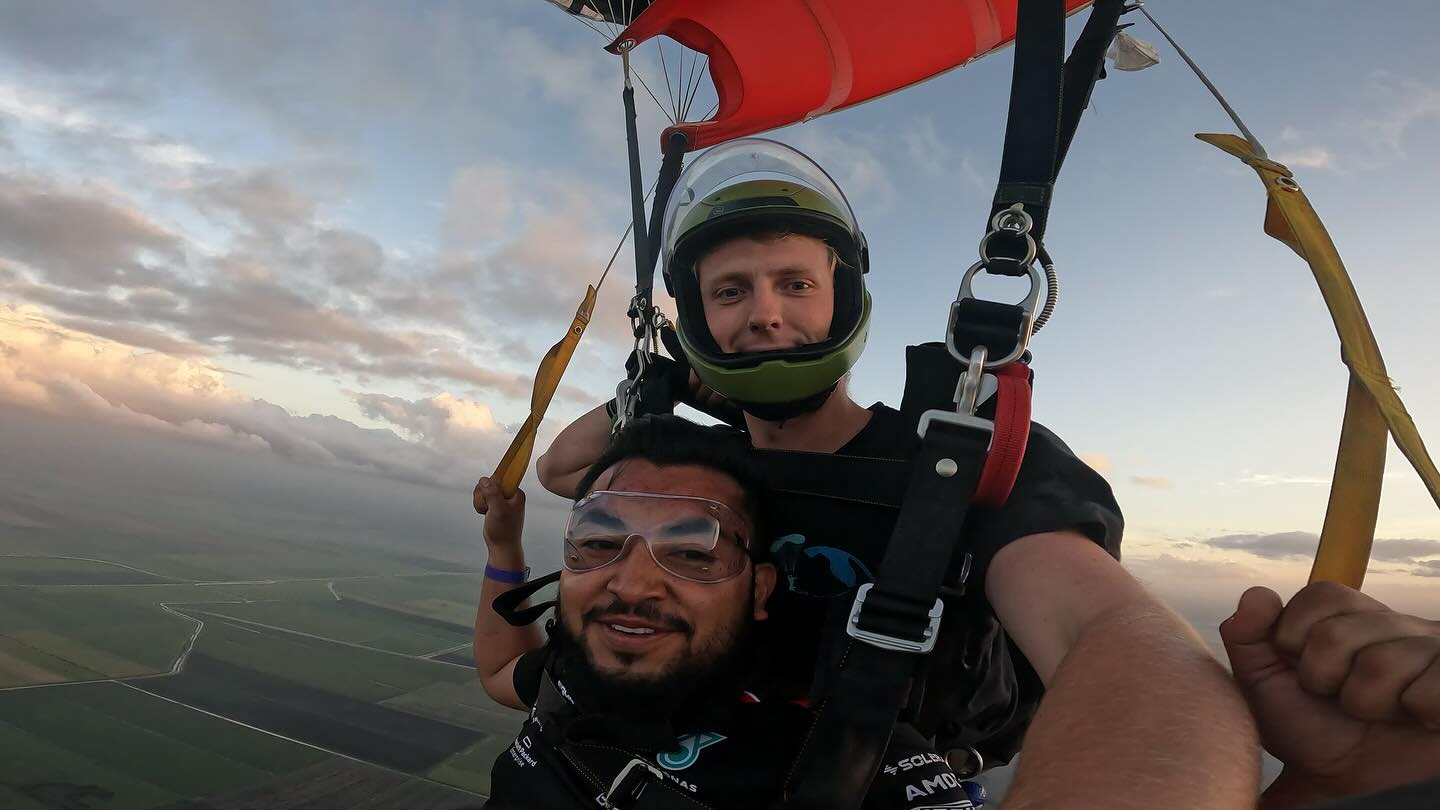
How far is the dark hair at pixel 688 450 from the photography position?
2.16 metres

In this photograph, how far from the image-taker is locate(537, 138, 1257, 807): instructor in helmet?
916 millimetres

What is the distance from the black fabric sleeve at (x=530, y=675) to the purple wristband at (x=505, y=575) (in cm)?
59

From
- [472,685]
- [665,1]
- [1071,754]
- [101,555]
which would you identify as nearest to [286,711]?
[472,685]

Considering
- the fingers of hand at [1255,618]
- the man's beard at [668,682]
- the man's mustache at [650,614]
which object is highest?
the fingers of hand at [1255,618]

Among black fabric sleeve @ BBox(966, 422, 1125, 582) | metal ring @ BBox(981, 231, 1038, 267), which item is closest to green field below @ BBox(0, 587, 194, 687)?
black fabric sleeve @ BBox(966, 422, 1125, 582)

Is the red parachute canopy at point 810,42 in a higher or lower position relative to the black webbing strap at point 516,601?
Answer: higher

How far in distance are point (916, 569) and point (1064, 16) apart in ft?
4.88

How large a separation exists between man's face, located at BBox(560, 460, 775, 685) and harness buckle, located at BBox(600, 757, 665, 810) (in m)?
0.20

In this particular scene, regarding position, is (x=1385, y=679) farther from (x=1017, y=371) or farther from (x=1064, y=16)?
(x=1064, y=16)

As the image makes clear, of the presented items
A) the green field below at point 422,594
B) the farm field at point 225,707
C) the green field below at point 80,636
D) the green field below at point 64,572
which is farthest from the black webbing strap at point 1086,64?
the green field below at point 64,572

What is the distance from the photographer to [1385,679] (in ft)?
2.70

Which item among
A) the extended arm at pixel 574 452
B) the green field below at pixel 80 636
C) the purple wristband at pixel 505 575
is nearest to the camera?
the extended arm at pixel 574 452

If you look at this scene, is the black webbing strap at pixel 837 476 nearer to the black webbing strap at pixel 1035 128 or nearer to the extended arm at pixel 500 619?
the black webbing strap at pixel 1035 128

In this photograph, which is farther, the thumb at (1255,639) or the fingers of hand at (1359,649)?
the thumb at (1255,639)
